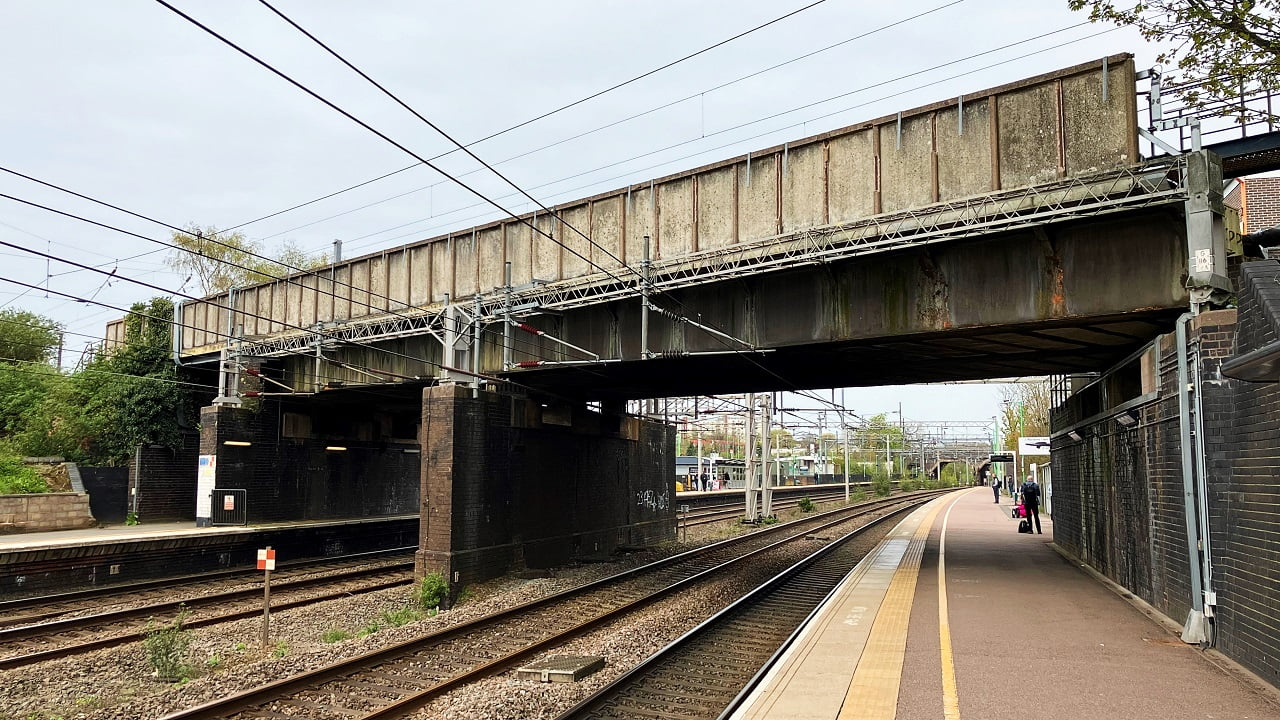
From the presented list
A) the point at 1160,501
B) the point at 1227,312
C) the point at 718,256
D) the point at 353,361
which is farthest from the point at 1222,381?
the point at 353,361

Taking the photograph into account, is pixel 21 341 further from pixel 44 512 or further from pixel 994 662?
pixel 994 662

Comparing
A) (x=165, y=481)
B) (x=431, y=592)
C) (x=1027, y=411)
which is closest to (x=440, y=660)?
(x=431, y=592)

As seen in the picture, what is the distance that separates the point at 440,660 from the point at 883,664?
6.22 meters

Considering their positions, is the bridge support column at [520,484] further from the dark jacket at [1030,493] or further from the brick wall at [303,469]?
the dark jacket at [1030,493]

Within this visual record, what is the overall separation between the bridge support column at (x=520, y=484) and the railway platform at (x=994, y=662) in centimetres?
829

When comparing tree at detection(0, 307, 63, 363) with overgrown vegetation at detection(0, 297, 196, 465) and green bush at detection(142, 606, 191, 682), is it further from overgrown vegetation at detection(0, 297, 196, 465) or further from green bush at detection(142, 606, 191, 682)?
green bush at detection(142, 606, 191, 682)

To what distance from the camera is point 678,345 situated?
667 inches

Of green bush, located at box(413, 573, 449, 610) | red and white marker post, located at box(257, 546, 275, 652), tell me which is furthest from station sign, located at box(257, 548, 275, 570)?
green bush, located at box(413, 573, 449, 610)

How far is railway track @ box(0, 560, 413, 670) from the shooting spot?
12883 millimetres

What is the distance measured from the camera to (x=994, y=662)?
30.1ft

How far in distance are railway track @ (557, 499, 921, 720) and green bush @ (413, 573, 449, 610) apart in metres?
6.36

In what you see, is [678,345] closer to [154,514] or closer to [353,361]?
[353,361]

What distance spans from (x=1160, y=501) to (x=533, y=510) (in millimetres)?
13969

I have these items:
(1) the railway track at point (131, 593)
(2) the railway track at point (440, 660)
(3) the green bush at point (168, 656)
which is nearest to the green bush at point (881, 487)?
(1) the railway track at point (131, 593)
